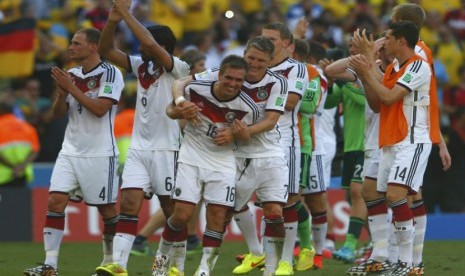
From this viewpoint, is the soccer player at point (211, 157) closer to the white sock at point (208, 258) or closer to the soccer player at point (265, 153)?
the white sock at point (208, 258)

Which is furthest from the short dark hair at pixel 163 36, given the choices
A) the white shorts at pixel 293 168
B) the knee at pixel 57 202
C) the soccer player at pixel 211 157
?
the knee at pixel 57 202

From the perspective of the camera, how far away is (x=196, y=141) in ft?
37.9

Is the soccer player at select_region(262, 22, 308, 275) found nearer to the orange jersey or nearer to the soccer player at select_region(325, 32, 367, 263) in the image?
the orange jersey

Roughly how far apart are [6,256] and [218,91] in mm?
5344

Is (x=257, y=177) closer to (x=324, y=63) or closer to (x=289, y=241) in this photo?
(x=289, y=241)

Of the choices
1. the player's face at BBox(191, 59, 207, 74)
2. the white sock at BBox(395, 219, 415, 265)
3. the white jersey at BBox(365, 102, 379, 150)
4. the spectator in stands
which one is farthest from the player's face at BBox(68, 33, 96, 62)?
the spectator in stands

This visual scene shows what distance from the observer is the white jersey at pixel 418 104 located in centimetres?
1178

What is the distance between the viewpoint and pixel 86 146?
12.4 meters

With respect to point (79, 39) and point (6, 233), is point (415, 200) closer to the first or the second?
point (79, 39)

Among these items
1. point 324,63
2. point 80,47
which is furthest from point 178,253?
point 324,63

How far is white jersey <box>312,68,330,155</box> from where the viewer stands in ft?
46.1

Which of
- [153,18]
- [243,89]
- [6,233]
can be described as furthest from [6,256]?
[153,18]

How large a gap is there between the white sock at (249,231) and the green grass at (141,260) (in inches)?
9.4

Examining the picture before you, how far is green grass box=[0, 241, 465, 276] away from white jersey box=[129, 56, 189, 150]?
162cm
